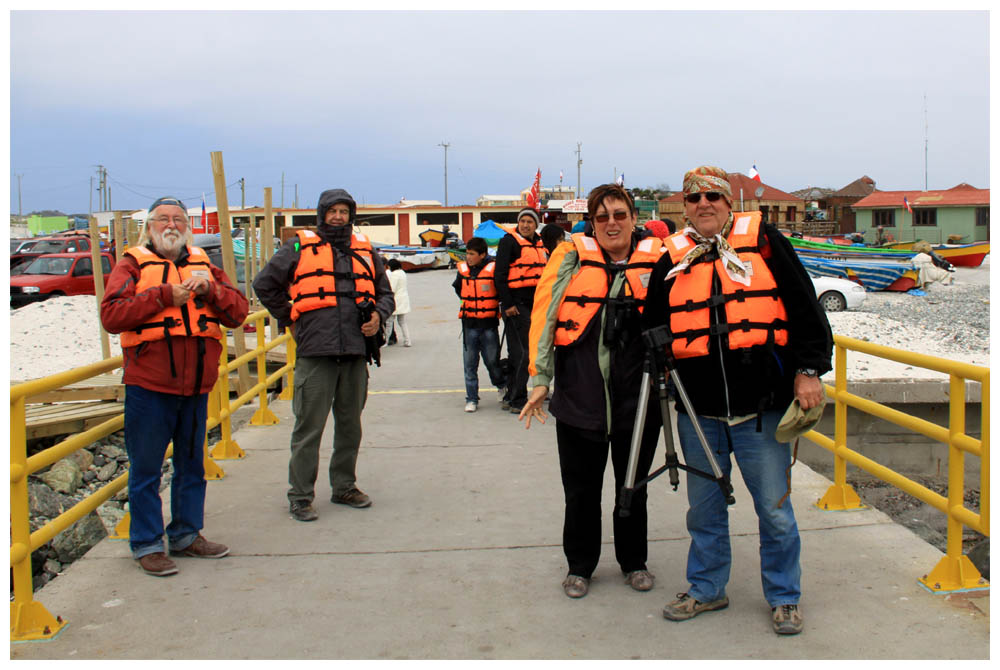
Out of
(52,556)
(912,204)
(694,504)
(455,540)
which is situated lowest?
(52,556)

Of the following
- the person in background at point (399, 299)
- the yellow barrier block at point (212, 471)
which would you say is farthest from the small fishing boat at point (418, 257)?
the yellow barrier block at point (212, 471)

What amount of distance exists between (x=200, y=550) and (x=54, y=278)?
2114 centimetres

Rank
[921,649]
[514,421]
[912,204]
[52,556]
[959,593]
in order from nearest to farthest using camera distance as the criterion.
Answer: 1. [921,649]
2. [959,593]
3. [52,556]
4. [514,421]
5. [912,204]

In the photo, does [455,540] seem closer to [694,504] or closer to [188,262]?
[694,504]

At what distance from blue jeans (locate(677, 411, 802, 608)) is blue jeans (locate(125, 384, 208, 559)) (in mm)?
2647

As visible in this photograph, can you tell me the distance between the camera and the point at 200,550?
4.88 m

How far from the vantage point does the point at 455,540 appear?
5.21 m

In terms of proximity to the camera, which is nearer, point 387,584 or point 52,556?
point 387,584

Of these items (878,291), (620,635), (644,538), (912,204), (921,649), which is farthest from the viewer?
(912,204)

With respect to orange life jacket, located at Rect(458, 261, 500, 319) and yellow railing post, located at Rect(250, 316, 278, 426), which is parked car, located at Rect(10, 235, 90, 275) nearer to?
yellow railing post, located at Rect(250, 316, 278, 426)

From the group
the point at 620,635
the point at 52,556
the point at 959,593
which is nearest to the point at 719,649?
the point at 620,635

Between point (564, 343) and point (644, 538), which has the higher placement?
point (564, 343)

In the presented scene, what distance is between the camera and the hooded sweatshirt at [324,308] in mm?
5465

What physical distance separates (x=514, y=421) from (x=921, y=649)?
5.50 m
